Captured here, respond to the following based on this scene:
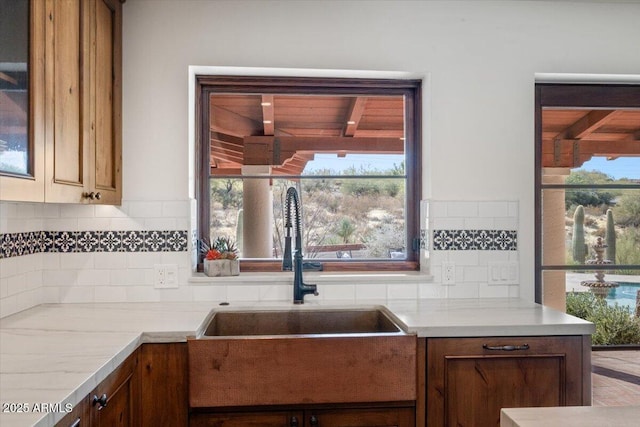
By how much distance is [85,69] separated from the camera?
5.72 ft

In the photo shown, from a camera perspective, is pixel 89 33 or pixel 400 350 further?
pixel 89 33

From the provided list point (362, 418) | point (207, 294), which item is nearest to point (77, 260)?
point (207, 294)

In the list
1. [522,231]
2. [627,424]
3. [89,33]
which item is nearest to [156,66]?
[89,33]

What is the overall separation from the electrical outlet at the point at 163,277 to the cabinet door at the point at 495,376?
1192 millimetres

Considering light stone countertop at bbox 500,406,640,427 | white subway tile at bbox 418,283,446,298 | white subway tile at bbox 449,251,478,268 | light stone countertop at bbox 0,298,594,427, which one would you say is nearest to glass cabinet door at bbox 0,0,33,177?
light stone countertop at bbox 0,298,594,427

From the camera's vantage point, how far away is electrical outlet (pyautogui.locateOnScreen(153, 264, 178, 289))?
7.01ft

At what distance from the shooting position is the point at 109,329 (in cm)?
162

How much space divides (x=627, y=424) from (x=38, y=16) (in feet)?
6.09

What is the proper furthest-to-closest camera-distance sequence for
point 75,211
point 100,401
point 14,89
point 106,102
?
point 75,211
point 106,102
point 14,89
point 100,401

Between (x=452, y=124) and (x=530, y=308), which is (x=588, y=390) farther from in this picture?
(x=452, y=124)

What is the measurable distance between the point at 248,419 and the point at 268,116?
1.46 metres

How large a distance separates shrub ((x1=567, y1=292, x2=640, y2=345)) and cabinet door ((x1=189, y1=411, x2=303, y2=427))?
1.60 metres

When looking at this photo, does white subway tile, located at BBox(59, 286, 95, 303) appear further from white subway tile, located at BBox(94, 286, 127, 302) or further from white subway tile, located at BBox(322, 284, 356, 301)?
white subway tile, located at BBox(322, 284, 356, 301)

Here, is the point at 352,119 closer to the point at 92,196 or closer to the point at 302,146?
the point at 302,146
